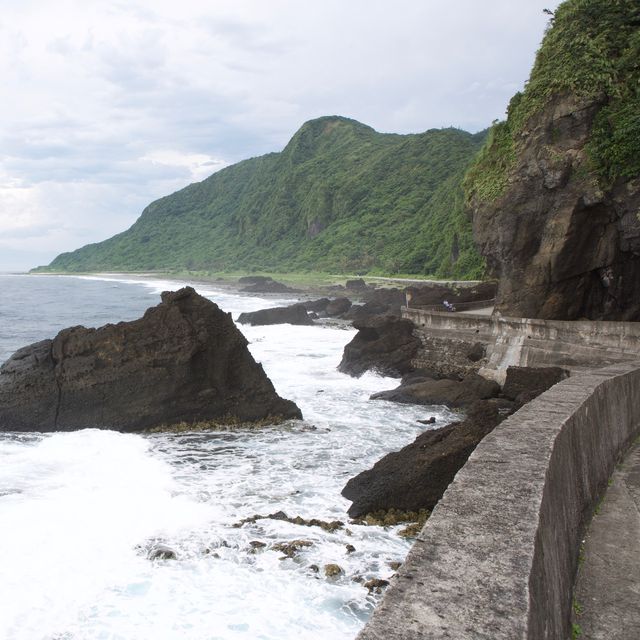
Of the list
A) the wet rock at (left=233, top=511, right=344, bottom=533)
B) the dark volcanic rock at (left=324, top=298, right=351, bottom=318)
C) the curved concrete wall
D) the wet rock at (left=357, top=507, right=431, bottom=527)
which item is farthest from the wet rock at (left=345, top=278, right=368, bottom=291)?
the curved concrete wall

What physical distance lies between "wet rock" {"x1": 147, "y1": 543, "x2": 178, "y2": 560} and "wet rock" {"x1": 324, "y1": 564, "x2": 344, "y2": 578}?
1.67 metres

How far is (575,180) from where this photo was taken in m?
14.9

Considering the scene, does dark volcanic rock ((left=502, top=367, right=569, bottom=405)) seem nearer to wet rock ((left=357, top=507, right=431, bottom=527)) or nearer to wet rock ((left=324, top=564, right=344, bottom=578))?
wet rock ((left=357, top=507, right=431, bottom=527))

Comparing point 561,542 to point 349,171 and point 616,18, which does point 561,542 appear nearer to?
point 616,18

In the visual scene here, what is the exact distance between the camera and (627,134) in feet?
45.4

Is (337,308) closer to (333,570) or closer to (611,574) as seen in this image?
(333,570)

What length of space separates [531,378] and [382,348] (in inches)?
301

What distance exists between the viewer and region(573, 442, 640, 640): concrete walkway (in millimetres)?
2771

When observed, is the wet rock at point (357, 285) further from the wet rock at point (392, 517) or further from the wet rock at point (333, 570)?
the wet rock at point (333, 570)

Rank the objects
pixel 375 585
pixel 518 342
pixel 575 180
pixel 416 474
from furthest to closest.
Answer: pixel 518 342 → pixel 575 180 → pixel 416 474 → pixel 375 585

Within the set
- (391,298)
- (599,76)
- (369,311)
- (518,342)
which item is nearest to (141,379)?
(518,342)

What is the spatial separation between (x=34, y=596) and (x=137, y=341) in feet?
26.0

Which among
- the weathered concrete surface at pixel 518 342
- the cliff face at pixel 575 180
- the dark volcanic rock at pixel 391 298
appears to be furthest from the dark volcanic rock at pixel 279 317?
the cliff face at pixel 575 180

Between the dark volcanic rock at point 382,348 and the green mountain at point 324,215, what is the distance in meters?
23.7
